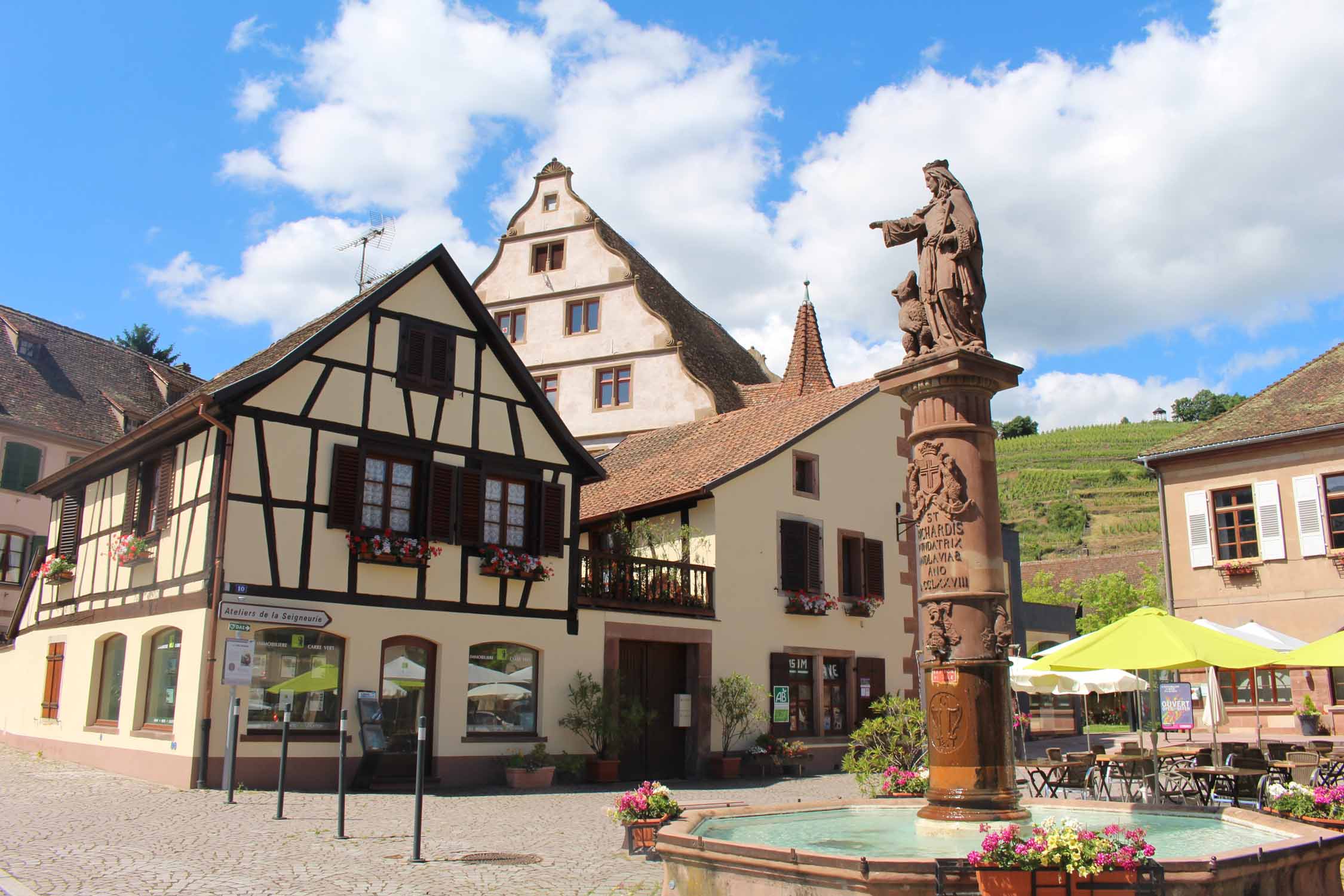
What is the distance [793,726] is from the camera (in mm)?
22547

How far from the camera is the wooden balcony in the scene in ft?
65.6

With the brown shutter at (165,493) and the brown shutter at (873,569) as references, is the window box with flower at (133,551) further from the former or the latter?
the brown shutter at (873,569)

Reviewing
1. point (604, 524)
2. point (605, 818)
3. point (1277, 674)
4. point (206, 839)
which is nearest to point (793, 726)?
point (604, 524)

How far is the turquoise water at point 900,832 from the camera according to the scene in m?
7.56

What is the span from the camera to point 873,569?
977 inches

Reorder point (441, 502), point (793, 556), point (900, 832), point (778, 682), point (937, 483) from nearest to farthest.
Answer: point (900, 832) < point (937, 483) < point (441, 502) < point (778, 682) < point (793, 556)

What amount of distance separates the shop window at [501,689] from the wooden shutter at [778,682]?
5.34 metres

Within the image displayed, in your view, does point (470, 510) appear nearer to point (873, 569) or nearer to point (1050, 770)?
point (1050, 770)

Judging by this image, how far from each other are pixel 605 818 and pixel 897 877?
26.8 ft

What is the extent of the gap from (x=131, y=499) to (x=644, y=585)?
892 centimetres

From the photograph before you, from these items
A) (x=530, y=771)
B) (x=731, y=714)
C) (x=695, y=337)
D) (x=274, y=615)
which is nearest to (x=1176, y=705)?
(x=731, y=714)

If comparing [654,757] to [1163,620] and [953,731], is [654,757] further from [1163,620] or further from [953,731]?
[953,731]

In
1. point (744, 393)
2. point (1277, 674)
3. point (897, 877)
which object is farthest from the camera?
point (744, 393)

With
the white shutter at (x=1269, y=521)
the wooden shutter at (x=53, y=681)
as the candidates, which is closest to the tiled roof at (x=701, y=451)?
the white shutter at (x=1269, y=521)
